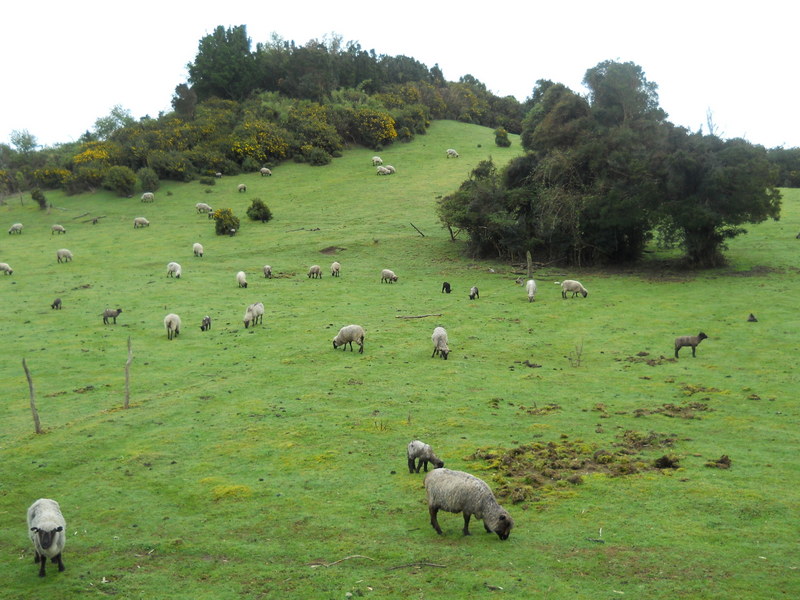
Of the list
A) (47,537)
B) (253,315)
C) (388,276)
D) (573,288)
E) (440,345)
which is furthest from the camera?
(388,276)

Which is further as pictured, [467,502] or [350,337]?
[350,337]

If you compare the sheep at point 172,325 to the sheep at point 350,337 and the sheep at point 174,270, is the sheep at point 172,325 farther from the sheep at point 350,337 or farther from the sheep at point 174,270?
the sheep at point 174,270

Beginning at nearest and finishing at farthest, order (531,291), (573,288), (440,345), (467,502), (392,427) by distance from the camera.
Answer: (467,502) < (392,427) < (440,345) < (531,291) < (573,288)

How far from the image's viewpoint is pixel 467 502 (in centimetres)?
1280

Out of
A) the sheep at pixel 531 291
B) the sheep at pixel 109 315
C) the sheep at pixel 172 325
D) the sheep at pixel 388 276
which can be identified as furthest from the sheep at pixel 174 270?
the sheep at pixel 531 291

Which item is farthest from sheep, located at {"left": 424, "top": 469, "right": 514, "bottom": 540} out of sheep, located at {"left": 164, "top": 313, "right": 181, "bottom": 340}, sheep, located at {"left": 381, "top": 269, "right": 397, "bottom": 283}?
sheep, located at {"left": 381, "top": 269, "right": 397, "bottom": 283}

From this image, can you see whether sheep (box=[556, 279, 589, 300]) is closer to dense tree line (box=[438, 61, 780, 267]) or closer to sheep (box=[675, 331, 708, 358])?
dense tree line (box=[438, 61, 780, 267])

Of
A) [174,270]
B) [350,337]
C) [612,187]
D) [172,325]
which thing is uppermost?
[612,187]

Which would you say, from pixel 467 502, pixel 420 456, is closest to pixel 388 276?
pixel 420 456

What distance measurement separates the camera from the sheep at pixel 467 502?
12.6 meters

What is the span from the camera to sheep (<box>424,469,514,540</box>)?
12586 millimetres

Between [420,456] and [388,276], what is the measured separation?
26887mm

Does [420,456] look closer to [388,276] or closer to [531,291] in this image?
[531,291]

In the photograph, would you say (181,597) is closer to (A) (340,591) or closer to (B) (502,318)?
(A) (340,591)
